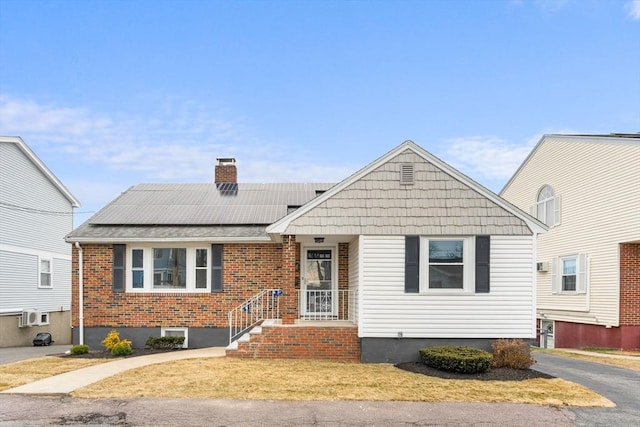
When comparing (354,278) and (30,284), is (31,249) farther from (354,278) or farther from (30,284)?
(354,278)

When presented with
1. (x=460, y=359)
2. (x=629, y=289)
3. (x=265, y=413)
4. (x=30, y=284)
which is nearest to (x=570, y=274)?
(x=629, y=289)

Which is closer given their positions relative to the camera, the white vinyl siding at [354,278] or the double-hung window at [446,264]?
the double-hung window at [446,264]

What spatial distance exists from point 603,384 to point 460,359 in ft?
9.45

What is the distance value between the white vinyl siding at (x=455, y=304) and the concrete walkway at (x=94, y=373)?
13.5ft

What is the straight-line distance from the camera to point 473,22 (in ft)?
52.5

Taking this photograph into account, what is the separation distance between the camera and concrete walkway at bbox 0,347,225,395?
8.68 meters

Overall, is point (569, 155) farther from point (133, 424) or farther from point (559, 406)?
point (133, 424)

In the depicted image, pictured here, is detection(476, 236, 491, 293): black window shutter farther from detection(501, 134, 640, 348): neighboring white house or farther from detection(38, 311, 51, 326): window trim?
detection(38, 311, 51, 326): window trim

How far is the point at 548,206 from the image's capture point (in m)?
21.1

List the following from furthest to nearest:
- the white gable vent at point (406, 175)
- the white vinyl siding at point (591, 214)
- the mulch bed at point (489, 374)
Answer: the white vinyl siding at point (591, 214)
the white gable vent at point (406, 175)
the mulch bed at point (489, 374)

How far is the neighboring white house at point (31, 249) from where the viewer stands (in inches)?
744

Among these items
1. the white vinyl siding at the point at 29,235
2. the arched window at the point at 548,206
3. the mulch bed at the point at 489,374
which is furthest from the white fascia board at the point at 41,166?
the arched window at the point at 548,206

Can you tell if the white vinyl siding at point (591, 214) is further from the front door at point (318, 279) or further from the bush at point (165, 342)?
the bush at point (165, 342)

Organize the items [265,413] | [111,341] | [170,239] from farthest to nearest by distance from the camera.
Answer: [170,239] < [111,341] < [265,413]
